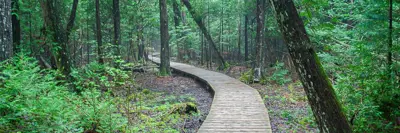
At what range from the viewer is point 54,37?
8461 mm

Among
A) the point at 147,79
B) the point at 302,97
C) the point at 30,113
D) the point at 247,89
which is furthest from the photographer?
the point at 147,79

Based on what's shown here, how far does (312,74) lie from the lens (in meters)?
4.27

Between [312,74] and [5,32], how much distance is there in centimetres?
543

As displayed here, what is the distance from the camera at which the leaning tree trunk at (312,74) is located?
13.8 ft

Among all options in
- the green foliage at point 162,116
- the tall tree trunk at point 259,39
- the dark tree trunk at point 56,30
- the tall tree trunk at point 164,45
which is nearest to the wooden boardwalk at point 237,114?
the green foliage at point 162,116

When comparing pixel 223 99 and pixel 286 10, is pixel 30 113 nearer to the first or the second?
pixel 286 10

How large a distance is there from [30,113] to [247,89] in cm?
805

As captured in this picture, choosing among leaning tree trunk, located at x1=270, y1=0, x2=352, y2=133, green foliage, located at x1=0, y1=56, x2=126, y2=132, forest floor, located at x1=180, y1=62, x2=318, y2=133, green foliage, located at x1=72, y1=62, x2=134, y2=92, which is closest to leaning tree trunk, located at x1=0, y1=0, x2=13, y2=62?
green foliage, located at x1=0, y1=56, x2=126, y2=132

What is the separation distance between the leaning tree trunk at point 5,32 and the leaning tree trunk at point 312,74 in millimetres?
4869

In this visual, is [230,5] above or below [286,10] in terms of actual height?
above

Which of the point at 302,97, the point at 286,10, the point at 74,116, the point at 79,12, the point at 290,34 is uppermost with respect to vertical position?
the point at 79,12

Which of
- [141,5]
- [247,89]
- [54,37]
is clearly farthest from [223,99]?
[141,5]

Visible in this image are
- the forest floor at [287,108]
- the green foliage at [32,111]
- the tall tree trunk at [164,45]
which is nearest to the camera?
the green foliage at [32,111]

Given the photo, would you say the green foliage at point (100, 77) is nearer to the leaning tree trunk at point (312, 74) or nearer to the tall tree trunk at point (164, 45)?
the leaning tree trunk at point (312, 74)
